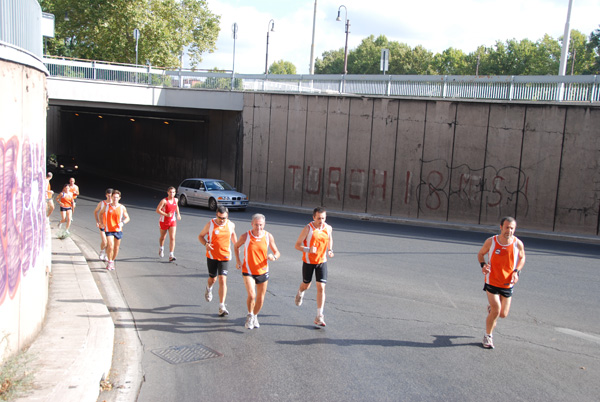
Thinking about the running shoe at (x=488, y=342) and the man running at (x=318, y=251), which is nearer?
the running shoe at (x=488, y=342)

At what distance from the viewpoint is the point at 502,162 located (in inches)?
878

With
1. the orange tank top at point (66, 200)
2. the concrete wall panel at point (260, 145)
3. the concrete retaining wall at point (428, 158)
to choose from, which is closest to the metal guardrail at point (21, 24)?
the orange tank top at point (66, 200)

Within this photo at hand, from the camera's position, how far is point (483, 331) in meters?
8.24

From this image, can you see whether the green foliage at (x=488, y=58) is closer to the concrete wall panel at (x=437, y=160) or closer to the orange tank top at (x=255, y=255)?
the concrete wall panel at (x=437, y=160)

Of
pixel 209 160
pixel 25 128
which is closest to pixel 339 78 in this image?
pixel 209 160

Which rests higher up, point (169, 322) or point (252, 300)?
point (252, 300)

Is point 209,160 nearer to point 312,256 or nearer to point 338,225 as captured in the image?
point 338,225

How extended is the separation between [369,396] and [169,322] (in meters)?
3.82

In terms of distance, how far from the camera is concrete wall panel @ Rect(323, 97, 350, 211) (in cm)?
2597

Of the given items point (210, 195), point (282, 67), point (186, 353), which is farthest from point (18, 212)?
point (282, 67)

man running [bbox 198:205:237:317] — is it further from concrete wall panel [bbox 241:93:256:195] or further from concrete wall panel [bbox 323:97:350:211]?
concrete wall panel [bbox 241:93:256:195]

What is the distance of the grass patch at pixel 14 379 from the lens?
16.8 ft

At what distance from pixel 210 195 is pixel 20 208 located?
19207mm

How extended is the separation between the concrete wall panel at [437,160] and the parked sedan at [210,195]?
832 centimetres
